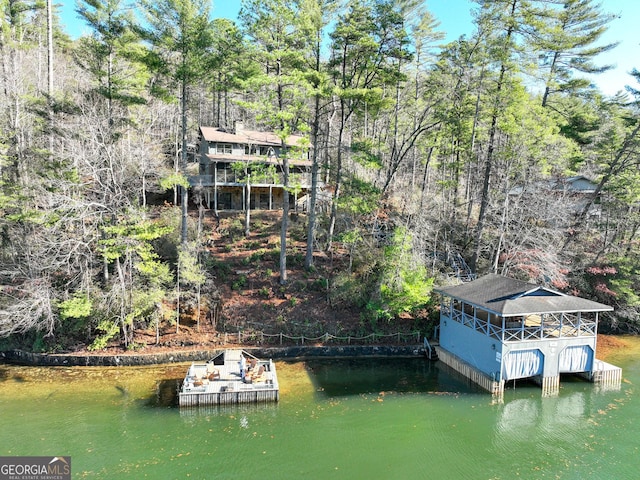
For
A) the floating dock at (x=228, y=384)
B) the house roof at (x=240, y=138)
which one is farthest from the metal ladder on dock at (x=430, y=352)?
the house roof at (x=240, y=138)

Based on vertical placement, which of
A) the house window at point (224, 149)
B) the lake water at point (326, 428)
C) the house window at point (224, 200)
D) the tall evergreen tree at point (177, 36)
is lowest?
the lake water at point (326, 428)

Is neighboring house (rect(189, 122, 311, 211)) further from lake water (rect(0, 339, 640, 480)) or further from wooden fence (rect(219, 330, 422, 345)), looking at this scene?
lake water (rect(0, 339, 640, 480))

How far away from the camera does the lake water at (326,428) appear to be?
1079cm

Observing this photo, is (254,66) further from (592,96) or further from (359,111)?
(592,96)

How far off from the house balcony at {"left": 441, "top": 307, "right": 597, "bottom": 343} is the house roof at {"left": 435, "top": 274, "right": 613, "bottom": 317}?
1.61 ft

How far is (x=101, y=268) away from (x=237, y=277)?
20.6ft

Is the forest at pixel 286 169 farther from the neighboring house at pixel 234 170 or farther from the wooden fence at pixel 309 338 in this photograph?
the neighboring house at pixel 234 170

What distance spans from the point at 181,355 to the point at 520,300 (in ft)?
45.2

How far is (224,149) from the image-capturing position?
27.7 m

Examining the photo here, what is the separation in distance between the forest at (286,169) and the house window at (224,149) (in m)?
6.25

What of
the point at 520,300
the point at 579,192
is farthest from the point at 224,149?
the point at 579,192

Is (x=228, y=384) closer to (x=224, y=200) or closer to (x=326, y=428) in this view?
(x=326, y=428)

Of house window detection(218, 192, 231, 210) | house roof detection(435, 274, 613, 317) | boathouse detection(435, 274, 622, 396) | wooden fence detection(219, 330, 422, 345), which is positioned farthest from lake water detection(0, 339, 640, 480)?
house window detection(218, 192, 231, 210)

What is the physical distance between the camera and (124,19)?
57.2 ft
